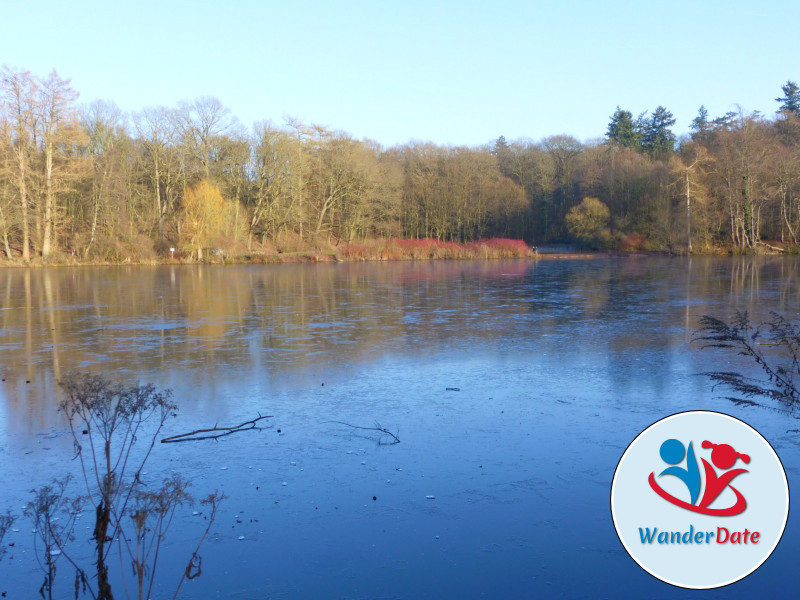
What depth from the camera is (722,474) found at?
138 inches

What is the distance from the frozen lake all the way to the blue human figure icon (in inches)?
30.5

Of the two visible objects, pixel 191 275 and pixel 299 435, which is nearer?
pixel 299 435

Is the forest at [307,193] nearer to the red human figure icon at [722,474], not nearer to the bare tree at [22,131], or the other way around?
the bare tree at [22,131]

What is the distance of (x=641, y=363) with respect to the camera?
9492 millimetres

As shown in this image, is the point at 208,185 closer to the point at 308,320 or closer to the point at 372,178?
the point at 372,178

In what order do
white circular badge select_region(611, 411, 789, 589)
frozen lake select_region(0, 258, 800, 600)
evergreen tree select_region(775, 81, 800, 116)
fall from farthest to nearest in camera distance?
evergreen tree select_region(775, 81, 800, 116) → frozen lake select_region(0, 258, 800, 600) → white circular badge select_region(611, 411, 789, 589)

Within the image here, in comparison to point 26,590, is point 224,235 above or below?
above

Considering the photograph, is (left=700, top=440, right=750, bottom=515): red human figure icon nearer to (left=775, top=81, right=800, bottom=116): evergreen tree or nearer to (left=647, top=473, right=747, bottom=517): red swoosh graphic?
(left=647, top=473, right=747, bottom=517): red swoosh graphic

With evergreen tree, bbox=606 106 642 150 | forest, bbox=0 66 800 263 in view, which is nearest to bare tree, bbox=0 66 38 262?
forest, bbox=0 66 800 263

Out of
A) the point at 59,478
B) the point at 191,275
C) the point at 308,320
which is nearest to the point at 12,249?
the point at 191,275

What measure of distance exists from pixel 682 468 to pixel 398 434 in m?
3.30

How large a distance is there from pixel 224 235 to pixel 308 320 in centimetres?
3053

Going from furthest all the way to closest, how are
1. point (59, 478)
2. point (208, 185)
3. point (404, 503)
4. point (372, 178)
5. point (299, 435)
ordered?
point (372, 178) → point (208, 185) → point (299, 435) → point (59, 478) → point (404, 503)

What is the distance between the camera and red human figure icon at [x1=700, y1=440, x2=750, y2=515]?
11.4 ft
